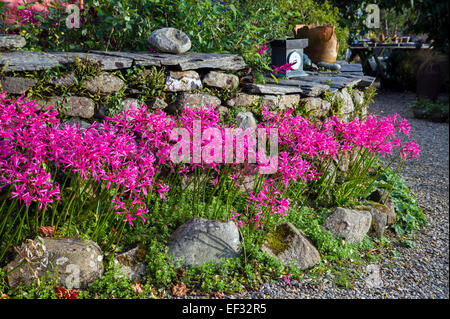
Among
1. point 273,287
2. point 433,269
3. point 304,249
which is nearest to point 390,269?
point 433,269

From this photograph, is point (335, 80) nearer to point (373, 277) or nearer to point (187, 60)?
point (187, 60)

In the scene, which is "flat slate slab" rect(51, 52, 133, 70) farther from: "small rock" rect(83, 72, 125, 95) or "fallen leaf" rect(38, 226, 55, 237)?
"fallen leaf" rect(38, 226, 55, 237)

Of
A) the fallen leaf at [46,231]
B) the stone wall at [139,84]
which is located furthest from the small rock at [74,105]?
the fallen leaf at [46,231]

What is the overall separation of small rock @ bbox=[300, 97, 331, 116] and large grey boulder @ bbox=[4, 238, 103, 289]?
274 centimetres

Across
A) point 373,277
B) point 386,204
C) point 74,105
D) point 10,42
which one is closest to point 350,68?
point 386,204

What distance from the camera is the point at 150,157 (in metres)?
2.54

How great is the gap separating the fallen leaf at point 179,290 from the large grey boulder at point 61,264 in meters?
0.48

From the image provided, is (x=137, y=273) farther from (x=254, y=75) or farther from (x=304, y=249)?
(x=254, y=75)

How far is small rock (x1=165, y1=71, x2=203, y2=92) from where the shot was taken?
361 centimetres

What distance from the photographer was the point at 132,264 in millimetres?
2719

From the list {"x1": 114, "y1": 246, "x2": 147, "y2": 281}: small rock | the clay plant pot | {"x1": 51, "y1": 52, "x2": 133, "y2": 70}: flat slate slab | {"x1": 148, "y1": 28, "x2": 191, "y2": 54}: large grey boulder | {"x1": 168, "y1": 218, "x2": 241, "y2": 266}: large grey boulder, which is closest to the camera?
{"x1": 114, "y1": 246, "x2": 147, "y2": 281}: small rock

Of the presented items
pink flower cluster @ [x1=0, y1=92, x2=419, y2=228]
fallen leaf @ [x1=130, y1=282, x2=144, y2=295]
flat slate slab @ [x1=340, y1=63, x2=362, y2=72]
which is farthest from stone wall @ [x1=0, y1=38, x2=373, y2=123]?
flat slate slab @ [x1=340, y1=63, x2=362, y2=72]

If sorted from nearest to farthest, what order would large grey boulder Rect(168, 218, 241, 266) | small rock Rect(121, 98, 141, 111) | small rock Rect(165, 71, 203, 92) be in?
large grey boulder Rect(168, 218, 241, 266), small rock Rect(121, 98, 141, 111), small rock Rect(165, 71, 203, 92)
